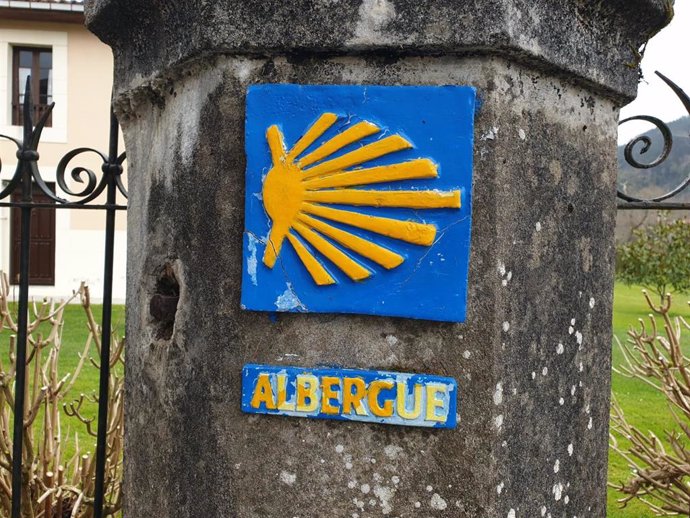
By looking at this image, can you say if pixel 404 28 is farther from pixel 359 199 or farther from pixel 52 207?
pixel 52 207

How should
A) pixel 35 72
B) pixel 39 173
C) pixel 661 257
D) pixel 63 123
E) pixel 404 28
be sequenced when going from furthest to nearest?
1. pixel 661 257
2. pixel 35 72
3. pixel 63 123
4. pixel 39 173
5. pixel 404 28

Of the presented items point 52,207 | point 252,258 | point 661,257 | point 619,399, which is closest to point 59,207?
point 52,207

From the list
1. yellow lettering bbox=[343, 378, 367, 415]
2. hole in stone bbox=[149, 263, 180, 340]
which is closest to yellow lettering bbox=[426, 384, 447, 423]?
yellow lettering bbox=[343, 378, 367, 415]

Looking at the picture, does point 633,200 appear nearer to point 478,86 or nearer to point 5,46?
point 478,86

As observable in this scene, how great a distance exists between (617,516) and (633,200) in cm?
289

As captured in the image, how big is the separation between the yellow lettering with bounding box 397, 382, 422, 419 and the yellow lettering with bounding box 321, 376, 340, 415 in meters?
0.13

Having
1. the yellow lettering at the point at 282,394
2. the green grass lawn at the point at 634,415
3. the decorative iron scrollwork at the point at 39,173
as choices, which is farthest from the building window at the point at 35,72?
the yellow lettering at the point at 282,394

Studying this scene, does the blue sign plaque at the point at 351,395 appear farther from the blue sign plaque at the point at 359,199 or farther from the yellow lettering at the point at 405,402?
the blue sign plaque at the point at 359,199

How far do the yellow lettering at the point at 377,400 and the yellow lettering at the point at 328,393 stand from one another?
0.07 metres

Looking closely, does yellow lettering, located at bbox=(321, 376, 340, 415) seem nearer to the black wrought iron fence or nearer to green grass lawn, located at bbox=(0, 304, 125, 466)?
the black wrought iron fence

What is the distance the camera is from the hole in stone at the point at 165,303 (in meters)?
1.75

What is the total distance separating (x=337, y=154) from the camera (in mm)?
1500

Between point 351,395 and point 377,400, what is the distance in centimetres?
5

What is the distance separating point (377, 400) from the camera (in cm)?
149
